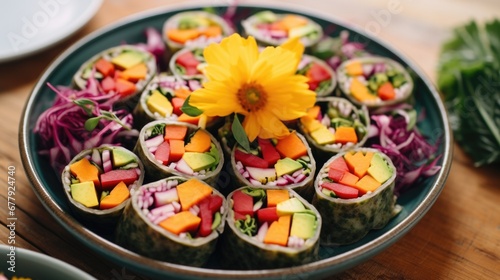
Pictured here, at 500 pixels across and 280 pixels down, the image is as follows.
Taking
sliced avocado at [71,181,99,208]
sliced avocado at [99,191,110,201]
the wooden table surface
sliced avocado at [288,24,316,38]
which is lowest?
the wooden table surface

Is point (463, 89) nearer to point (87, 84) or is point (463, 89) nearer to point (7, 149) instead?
point (87, 84)

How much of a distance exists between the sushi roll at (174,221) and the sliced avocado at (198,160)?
92 mm

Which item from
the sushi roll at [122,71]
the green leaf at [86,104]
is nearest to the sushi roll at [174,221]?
the green leaf at [86,104]

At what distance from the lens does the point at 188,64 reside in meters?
2.85

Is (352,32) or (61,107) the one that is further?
(352,32)

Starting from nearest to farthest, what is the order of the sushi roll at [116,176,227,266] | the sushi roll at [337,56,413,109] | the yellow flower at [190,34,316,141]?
the sushi roll at [116,176,227,266]
the yellow flower at [190,34,316,141]
the sushi roll at [337,56,413,109]

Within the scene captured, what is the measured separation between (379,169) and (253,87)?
1.95 feet

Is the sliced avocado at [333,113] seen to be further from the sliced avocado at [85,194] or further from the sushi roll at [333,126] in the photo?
the sliced avocado at [85,194]

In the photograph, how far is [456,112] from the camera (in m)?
3.16

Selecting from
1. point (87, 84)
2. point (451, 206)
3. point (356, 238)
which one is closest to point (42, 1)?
point (87, 84)

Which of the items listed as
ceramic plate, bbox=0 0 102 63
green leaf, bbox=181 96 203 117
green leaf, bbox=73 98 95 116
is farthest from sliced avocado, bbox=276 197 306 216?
ceramic plate, bbox=0 0 102 63

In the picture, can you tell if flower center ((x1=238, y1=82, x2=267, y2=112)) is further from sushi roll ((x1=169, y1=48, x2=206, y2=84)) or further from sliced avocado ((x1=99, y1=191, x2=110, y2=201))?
sliced avocado ((x1=99, y1=191, x2=110, y2=201))

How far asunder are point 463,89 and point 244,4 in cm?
126

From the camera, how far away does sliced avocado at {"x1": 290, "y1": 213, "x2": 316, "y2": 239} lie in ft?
7.16
